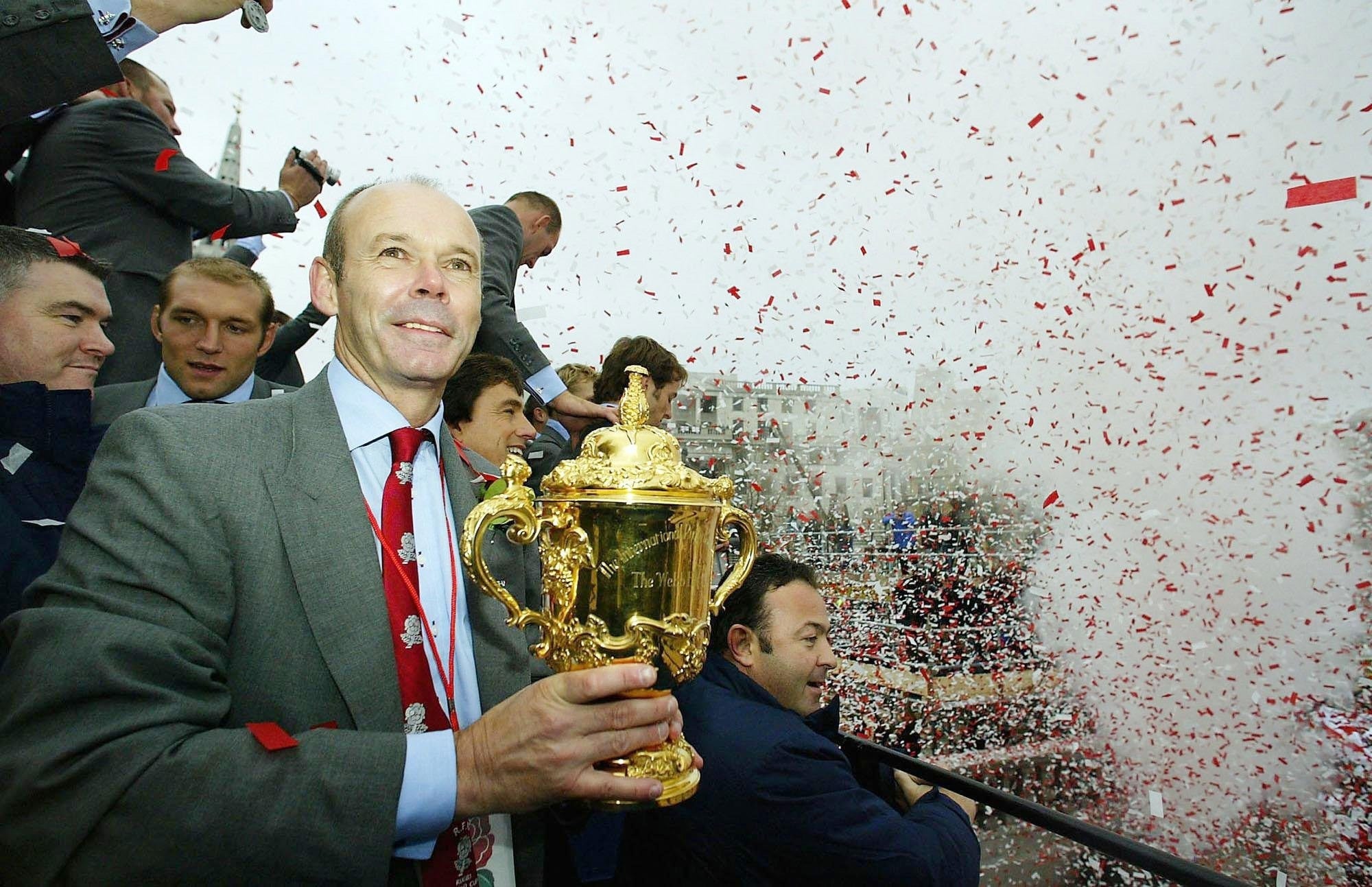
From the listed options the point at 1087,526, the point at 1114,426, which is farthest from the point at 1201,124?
the point at 1087,526

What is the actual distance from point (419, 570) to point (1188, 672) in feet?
15.4

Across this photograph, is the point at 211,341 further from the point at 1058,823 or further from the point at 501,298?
the point at 1058,823

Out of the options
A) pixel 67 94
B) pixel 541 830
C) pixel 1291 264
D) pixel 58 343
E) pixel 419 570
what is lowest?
pixel 541 830

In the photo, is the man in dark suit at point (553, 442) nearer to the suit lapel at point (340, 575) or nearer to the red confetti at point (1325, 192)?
the suit lapel at point (340, 575)

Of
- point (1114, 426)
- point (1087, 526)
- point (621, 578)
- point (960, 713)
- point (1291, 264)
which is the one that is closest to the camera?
point (621, 578)

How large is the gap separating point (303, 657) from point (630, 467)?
48cm

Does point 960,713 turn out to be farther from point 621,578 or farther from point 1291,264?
point 621,578

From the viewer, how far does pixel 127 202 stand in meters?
2.32

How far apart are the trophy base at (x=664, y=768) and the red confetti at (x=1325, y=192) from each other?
163 inches

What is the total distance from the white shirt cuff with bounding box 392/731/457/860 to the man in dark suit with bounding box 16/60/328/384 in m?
2.30

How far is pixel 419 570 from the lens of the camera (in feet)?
3.48

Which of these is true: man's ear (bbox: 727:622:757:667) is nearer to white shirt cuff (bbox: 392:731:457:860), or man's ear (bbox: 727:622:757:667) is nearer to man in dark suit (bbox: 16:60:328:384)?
white shirt cuff (bbox: 392:731:457:860)

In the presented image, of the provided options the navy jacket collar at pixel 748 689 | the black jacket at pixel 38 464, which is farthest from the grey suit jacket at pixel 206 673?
the navy jacket collar at pixel 748 689

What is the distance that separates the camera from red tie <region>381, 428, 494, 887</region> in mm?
938
